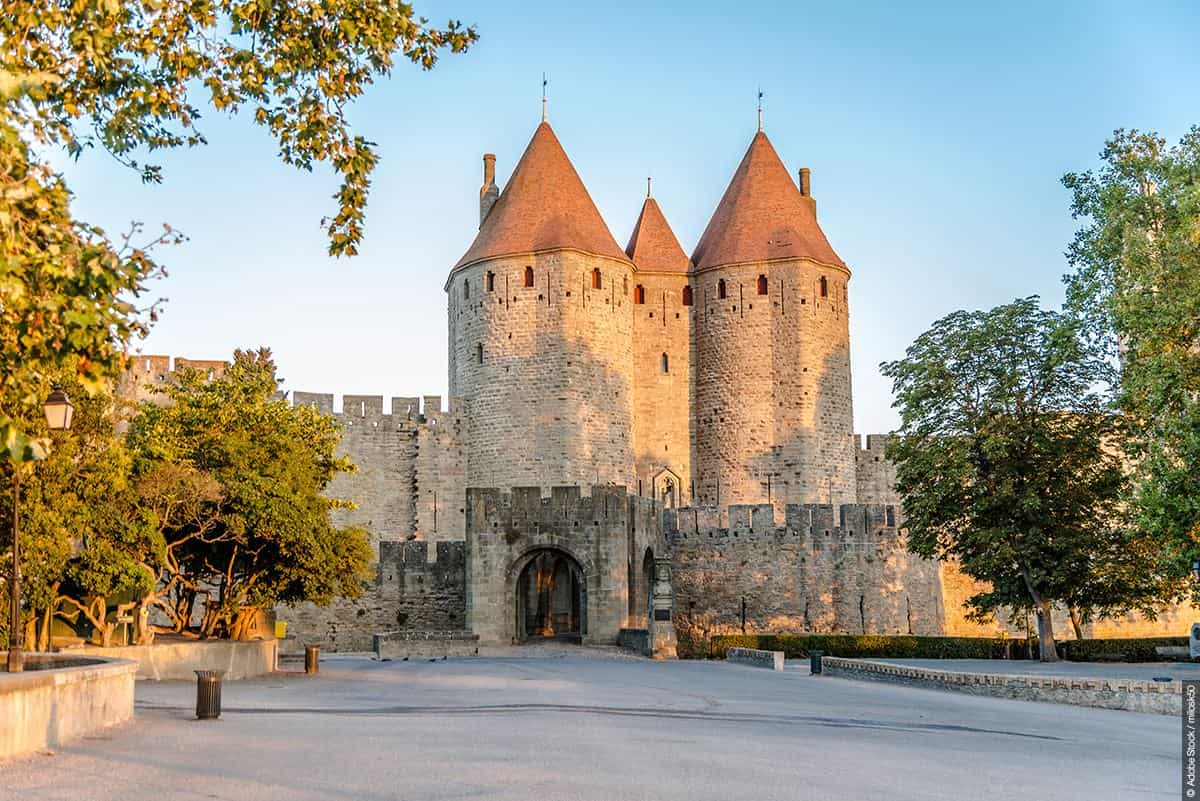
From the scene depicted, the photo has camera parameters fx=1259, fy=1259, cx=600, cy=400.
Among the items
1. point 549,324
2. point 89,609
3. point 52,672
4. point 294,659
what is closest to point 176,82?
point 52,672

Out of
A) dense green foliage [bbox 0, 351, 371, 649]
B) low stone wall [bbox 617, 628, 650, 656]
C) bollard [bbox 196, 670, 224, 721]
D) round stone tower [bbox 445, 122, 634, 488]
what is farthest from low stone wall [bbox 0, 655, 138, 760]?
round stone tower [bbox 445, 122, 634, 488]

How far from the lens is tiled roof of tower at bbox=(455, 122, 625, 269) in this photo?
43500 mm

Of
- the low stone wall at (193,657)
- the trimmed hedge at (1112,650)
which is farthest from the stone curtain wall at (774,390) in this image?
the low stone wall at (193,657)

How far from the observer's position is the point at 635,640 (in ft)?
99.8

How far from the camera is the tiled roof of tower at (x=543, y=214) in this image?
43500mm

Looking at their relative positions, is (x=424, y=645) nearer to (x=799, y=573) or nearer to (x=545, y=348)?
(x=799, y=573)

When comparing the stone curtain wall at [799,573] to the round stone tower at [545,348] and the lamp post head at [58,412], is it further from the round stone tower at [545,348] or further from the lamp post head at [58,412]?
the lamp post head at [58,412]

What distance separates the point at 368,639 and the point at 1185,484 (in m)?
22.0

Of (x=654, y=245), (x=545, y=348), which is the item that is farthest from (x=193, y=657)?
(x=654, y=245)

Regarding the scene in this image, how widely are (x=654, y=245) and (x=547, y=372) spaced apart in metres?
8.09

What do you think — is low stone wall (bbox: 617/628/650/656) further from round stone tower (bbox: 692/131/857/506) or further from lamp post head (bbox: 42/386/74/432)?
lamp post head (bbox: 42/386/74/432)

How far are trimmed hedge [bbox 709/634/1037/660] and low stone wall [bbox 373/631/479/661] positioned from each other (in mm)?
6374

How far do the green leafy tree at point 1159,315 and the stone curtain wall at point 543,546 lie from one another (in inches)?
520

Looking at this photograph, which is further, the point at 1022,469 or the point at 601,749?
the point at 1022,469
